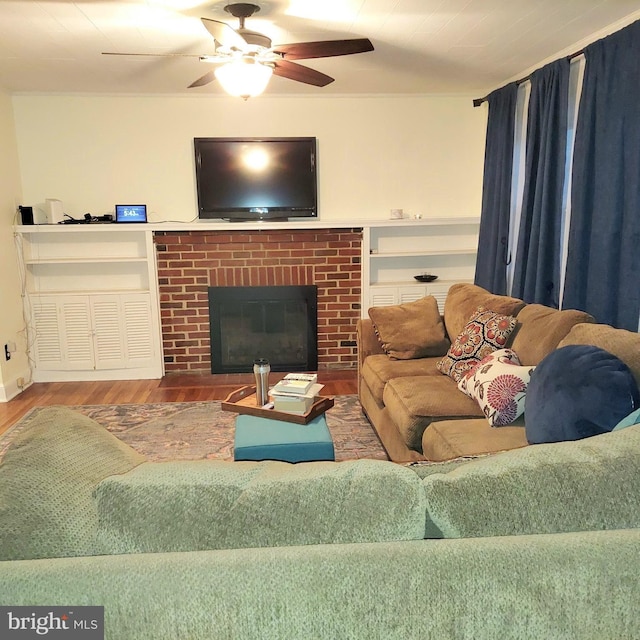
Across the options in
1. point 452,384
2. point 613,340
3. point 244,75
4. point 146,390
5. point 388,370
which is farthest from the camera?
point 146,390

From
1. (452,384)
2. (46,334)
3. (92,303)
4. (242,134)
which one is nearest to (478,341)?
(452,384)

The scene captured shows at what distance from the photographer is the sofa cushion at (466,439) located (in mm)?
2240

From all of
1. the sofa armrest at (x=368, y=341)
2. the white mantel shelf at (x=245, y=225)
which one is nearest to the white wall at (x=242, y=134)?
the white mantel shelf at (x=245, y=225)

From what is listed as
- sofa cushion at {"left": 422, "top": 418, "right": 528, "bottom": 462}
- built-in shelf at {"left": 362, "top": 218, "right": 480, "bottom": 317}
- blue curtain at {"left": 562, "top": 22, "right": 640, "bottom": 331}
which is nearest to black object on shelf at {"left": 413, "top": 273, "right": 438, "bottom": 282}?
built-in shelf at {"left": 362, "top": 218, "right": 480, "bottom": 317}

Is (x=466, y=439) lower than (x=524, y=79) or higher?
lower

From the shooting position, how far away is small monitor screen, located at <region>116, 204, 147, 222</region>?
187 inches

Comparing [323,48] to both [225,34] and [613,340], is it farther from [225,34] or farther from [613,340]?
[613,340]

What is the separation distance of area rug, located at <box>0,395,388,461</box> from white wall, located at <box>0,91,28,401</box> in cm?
63

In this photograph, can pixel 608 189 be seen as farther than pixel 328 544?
Yes

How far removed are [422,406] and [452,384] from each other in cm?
41

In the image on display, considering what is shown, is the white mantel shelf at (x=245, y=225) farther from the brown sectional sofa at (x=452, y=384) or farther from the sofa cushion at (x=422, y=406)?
the sofa cushion at (x=422, y=406)

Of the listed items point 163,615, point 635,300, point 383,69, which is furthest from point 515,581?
point 383,69

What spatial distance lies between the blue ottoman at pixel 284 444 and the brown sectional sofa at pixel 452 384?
18.5 inches

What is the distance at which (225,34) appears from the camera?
2471mm
